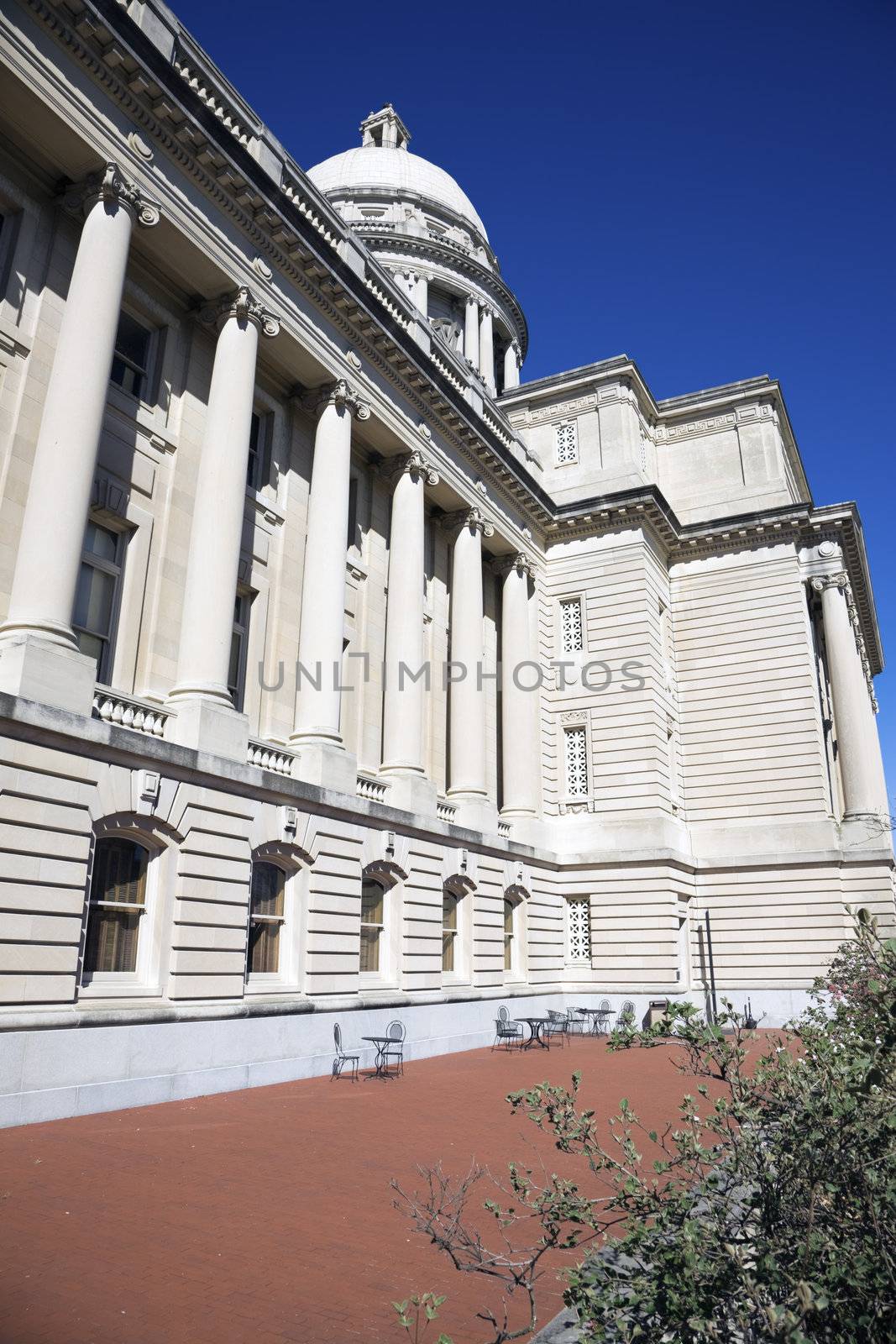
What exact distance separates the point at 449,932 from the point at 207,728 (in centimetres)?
1130

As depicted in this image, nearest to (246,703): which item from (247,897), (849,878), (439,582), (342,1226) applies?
(247,897)

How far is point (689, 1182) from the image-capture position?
14.1 feet

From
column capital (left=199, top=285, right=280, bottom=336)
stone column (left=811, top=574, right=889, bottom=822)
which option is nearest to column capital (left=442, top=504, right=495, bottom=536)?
column capital (left=199, top=285, right=280, bottom=336)

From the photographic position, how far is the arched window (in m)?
24.9

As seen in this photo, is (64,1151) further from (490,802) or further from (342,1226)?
(490,802)

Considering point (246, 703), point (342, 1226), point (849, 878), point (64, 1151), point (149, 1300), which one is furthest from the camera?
point (849, 878)

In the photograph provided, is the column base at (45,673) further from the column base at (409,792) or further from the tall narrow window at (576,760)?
the tall narrow window at (576,760)

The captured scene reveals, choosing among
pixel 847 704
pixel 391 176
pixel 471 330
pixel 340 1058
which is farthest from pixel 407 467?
pixel 391 176

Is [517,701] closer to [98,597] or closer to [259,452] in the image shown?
[259,452]

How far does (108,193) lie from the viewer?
16.4m

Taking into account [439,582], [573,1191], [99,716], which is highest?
[439,582]

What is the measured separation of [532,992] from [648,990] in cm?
402

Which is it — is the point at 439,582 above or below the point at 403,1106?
above

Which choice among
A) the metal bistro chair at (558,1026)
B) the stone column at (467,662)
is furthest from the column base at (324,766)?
the metal bistro chair at (558,1026)
